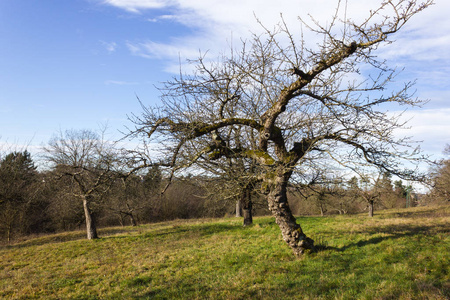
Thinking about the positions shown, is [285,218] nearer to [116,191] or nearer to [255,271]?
[255,271]

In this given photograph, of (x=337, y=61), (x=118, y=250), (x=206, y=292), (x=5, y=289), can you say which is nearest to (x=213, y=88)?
(x=337, y=61)

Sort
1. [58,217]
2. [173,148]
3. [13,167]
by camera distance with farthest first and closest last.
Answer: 1. [58,217]
2. [13,167]
3. [173,148]

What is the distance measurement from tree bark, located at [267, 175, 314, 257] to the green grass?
14.9 inches

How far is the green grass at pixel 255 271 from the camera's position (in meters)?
5.92

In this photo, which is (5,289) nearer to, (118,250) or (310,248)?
(118,250)

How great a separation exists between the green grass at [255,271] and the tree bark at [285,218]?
1.24ft

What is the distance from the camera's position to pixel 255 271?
757cm

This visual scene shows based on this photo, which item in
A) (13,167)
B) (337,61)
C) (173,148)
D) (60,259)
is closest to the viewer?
(337,61)

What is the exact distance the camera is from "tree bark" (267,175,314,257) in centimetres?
852

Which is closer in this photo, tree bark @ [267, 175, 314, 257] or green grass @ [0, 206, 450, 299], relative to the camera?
green grass @ [0, 206, 450, 299]

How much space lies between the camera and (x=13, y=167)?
19891 mm

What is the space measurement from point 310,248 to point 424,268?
296 centimetres

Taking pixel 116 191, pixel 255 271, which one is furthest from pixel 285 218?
pixel 116 191

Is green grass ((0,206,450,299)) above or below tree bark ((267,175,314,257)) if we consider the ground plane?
below
